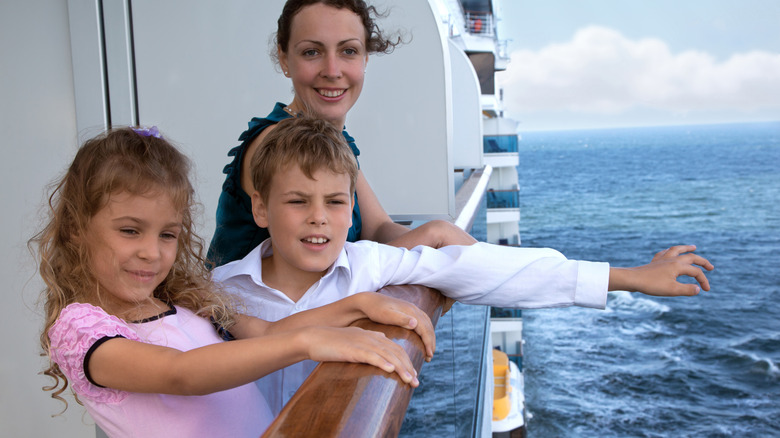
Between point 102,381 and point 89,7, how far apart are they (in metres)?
2.20

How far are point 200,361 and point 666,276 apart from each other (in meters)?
1.20

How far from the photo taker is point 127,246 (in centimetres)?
156

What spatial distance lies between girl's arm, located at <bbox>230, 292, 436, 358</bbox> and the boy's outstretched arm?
0.69m

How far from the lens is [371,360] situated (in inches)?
43.8

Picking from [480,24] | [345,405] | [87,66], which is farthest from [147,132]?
[480,24]

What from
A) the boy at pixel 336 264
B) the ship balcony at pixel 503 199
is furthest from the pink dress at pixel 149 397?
the ship balcony at pixel 503 199

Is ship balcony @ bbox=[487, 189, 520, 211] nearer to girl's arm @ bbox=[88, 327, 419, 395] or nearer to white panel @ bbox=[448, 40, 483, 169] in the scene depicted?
white panel @ bbox=[448, 40, 483, 169]

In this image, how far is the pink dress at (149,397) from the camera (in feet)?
4.62

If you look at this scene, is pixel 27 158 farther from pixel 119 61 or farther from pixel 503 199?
pixel 503 199

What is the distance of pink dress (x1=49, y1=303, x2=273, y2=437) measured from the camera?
1408 millimetres

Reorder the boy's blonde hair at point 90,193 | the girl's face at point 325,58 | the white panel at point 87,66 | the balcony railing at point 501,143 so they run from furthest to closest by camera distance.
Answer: the balcony railing at point 501,143 → the white panel at point 87,66 → the girl's face at point 325,58 → the boy's blonde hair at point 90,193

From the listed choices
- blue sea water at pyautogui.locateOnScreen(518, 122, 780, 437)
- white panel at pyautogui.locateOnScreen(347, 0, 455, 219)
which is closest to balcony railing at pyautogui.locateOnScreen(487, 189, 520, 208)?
blue sea water at pyautogui.locateOnScreen(518, 122, 780, 437)

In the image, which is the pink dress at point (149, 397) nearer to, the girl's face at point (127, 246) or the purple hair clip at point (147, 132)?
the girl's face at point (127, 246)

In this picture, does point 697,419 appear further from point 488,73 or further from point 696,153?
point 696,153
